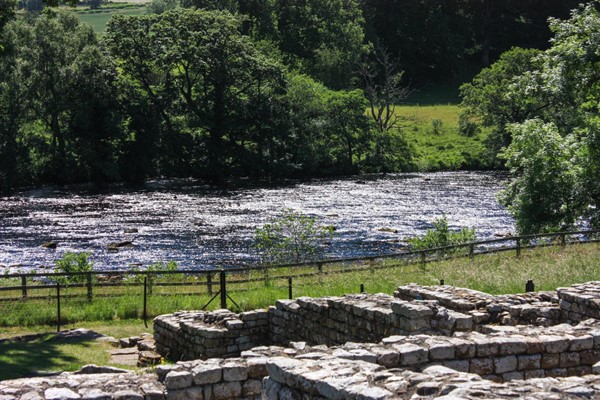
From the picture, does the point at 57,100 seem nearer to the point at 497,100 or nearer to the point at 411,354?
the point at 497,100

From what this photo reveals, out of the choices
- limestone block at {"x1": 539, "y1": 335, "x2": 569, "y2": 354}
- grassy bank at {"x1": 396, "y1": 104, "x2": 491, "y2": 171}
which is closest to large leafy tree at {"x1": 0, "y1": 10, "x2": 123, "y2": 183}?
grassy bank at {"x1": 396, "y1": 104, "x2": 491, "y2": 171}

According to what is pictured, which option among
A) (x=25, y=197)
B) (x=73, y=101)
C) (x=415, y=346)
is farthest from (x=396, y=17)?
(x=415, y=346)

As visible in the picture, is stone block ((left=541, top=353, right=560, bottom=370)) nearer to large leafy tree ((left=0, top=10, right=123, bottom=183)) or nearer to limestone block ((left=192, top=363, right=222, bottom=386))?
limestone block ((left=192, top=363, right=222, bottom=386))

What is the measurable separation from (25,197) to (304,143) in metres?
25.1

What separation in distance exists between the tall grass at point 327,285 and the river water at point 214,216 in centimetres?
1060

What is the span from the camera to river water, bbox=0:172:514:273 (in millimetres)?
39562

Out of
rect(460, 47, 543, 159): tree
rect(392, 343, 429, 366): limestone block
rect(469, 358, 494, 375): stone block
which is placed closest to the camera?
rect(392, 343, 429, 366): limestone block

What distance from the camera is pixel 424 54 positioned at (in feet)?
355

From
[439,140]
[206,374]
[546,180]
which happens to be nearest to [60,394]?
[206,374]

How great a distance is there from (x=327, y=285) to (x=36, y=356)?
958 centimetres

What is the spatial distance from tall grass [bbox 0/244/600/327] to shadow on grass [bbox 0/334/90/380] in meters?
2.83

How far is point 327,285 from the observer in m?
25.4

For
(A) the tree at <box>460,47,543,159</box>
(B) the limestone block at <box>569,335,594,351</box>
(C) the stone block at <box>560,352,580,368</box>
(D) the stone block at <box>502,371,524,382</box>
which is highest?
(A) the tree at <box>460,47,543,159</box>

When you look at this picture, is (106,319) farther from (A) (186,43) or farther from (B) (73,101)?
(A) (186,43)
